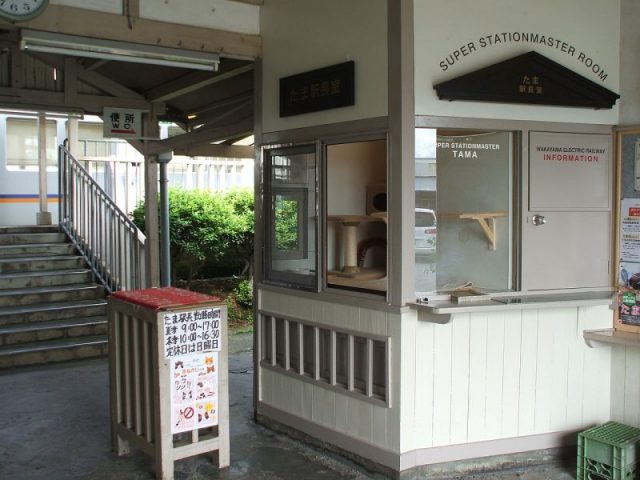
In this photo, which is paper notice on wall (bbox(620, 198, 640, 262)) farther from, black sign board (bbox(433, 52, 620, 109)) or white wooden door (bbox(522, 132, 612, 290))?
black sign board (bbox(433, 52, 620, 109))

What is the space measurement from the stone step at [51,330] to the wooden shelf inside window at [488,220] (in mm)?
4953

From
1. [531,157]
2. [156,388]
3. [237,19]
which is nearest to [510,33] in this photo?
[531,157]

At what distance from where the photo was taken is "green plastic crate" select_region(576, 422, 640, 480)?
3836 mm

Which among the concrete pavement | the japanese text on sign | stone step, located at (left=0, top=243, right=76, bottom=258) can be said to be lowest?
the concrete pavement

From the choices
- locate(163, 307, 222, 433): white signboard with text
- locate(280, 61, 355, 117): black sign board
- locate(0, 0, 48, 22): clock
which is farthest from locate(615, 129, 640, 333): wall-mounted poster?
locate(0, 0, 48, 22): clock

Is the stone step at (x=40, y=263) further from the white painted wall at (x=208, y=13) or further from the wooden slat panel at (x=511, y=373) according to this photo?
the wooden slat panel at (x=511, y=373)

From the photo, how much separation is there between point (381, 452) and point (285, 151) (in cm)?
215

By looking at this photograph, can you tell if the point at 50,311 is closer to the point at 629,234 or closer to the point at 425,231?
the point at 425,231

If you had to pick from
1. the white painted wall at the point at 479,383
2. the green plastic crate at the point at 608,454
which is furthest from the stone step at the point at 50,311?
the green plastic crate at the point at 608,454

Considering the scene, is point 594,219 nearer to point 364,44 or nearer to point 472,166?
point 472,166

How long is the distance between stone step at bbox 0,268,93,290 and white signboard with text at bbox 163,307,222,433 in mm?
4872

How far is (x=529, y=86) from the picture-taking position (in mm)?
4062

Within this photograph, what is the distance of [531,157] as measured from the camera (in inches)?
163

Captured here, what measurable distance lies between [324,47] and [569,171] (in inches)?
71.4
